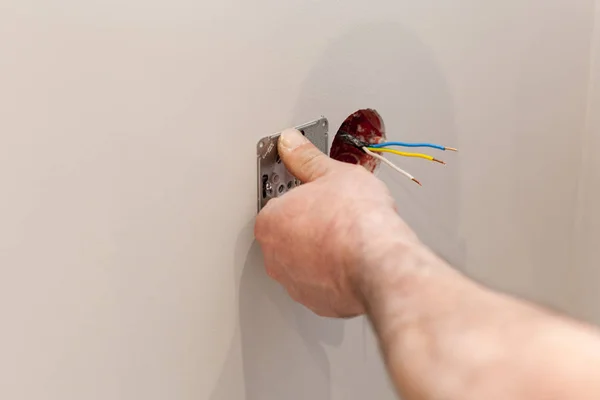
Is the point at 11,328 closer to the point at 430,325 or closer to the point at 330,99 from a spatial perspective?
the point at 430,325

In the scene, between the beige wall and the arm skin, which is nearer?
the arm skin

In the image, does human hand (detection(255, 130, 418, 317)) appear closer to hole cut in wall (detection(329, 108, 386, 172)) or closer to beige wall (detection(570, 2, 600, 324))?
hole cut in wall (detection(329, 108, 386, 172))

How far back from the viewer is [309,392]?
651 millimetres

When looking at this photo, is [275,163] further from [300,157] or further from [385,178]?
[385,178]

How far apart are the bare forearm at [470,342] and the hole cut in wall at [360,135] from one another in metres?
0.23

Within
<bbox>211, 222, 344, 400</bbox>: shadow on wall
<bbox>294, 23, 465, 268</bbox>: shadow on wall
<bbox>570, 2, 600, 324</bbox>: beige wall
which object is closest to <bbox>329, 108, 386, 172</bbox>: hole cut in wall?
<bbox>294, 23, 465, 268</bbox>: shadow on wall

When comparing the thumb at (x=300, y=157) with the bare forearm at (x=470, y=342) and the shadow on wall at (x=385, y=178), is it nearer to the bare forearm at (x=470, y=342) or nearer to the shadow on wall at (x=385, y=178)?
the shadow on wall at (x=385, y=178)

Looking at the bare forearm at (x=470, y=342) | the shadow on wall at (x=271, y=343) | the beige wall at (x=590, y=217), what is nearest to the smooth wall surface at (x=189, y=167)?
the shadow on wall at (x=271, y=343)

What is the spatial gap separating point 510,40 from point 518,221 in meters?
0.29

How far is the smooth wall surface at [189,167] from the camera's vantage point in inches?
14.1

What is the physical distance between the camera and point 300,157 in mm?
550

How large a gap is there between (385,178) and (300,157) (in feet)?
0.55

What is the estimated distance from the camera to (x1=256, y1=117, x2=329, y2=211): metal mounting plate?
1.77ft

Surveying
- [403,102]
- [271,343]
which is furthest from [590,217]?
[271,343]
